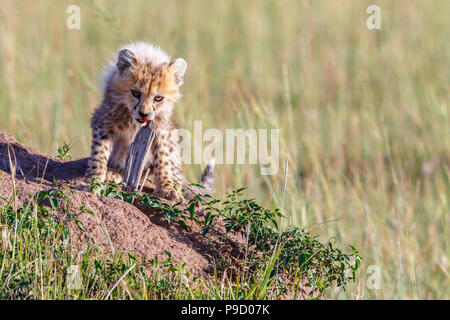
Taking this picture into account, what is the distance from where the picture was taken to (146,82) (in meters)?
4.09

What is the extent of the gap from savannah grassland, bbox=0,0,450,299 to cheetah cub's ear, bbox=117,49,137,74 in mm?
1182

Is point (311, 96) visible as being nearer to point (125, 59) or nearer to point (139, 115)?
point (125, 59)

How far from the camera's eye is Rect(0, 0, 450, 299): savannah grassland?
5.79 m

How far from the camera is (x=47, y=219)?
3.22 meters

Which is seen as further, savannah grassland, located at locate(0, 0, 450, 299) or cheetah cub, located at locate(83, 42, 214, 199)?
savannah grassland, located at locate(0, 0, 450, 299)

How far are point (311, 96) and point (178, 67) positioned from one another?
4.33 metres

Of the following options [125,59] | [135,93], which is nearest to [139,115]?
[135,93]

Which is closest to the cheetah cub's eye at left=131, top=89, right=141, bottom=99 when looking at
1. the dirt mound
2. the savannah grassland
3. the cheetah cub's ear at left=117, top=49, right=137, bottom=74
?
the cheetah cub's ear at left=117, top=49, right=137, bottom=74

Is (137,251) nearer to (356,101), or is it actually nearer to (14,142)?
(14,142)

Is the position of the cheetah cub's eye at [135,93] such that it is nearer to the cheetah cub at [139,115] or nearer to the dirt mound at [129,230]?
the cheetah cub at [139,115]

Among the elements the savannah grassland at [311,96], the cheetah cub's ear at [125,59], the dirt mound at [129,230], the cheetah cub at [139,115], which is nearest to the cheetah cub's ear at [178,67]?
the cheetah cub at [139,115]

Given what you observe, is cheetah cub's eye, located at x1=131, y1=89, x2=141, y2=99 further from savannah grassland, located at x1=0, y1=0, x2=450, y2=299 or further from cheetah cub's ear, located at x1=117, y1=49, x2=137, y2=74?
savannah grassland, located at x1=0, y1=0, x2=450, y2=299
